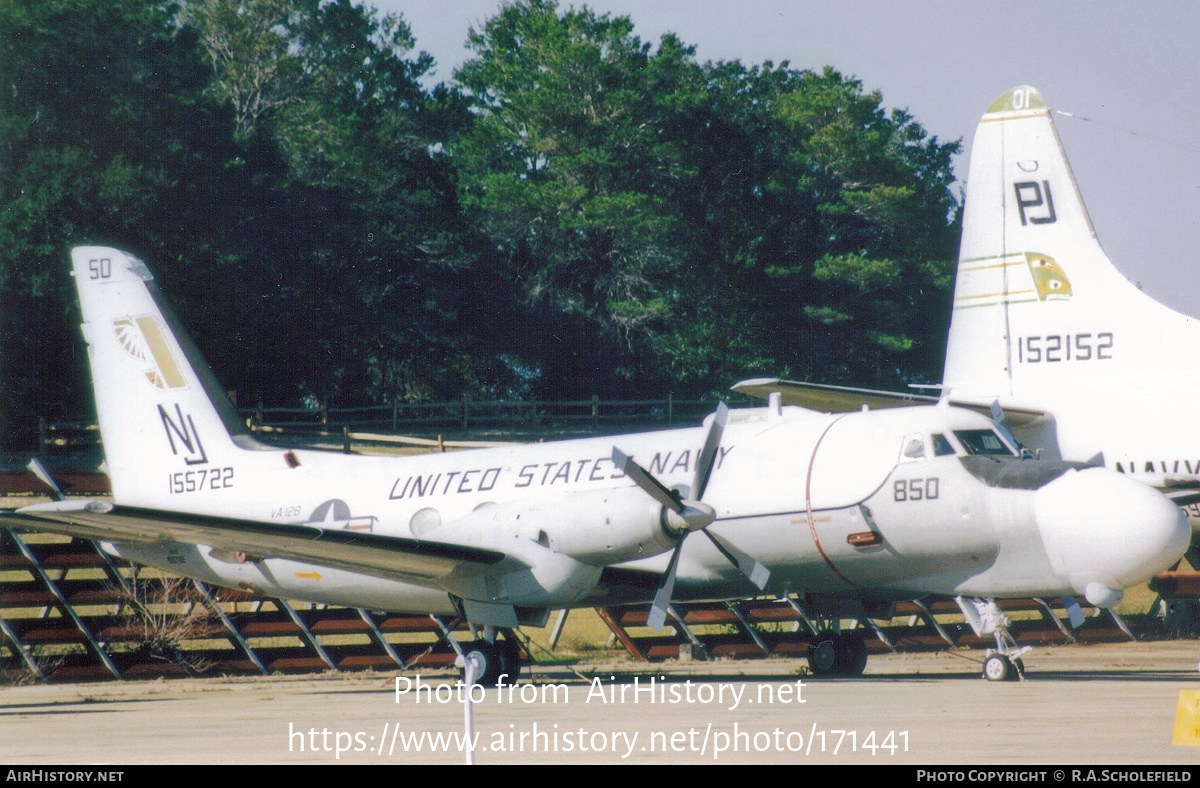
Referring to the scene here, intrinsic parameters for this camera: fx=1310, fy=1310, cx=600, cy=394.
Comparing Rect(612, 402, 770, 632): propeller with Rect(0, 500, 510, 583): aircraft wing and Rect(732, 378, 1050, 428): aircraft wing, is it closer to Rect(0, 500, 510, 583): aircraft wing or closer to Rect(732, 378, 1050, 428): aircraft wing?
Rect(0, 500, 510, 583): aircraft wing

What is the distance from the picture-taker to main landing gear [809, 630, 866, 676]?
59.9 feet

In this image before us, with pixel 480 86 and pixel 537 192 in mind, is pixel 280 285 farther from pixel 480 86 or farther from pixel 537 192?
pixel 480 86

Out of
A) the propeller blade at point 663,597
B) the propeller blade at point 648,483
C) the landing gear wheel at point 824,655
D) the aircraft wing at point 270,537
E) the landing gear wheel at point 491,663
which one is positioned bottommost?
the landing gear wheel at point 824,655

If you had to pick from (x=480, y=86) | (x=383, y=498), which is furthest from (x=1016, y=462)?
(x=480, y=86)

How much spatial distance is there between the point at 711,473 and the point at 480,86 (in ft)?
169

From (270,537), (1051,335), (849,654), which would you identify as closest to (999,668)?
(849,654)

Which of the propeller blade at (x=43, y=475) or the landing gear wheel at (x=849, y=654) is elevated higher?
the propeller blade at (x=43, y=475)

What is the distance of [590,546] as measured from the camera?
53.3 feet

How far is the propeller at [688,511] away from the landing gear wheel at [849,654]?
1.62 m

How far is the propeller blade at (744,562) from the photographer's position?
17016mm

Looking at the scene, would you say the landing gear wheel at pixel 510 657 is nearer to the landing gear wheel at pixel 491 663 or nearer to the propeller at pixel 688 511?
the landing gear wheel at pixel 491 663

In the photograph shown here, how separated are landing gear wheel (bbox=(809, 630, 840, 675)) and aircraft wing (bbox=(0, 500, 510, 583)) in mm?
4868

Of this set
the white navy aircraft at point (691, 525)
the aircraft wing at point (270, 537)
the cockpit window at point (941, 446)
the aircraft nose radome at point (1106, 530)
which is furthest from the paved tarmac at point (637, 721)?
the cockpit window at point (941, 446)

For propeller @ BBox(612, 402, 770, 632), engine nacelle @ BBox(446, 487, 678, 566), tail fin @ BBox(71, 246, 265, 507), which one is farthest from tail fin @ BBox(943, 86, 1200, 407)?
tail fin @ BBox(71, 246, 265, 507)
